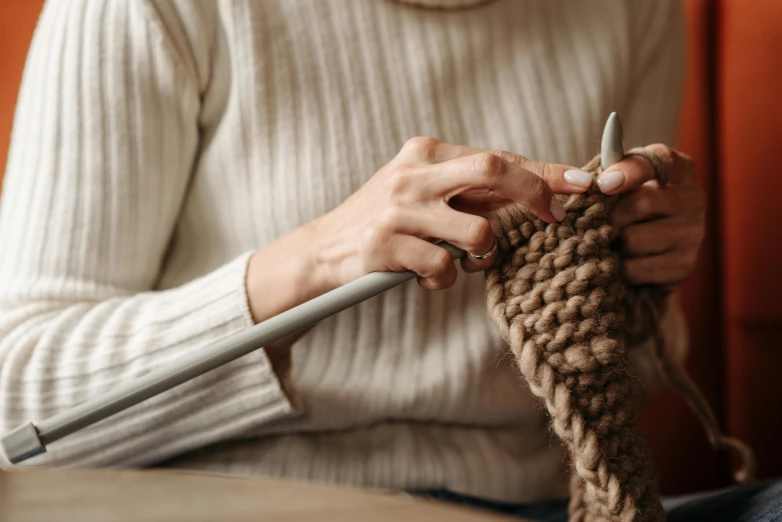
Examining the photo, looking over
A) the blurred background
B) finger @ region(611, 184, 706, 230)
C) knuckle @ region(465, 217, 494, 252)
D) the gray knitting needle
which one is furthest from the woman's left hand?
the blurred background

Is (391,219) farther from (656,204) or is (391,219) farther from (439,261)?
(656,204)

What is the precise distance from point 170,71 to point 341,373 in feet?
1.01

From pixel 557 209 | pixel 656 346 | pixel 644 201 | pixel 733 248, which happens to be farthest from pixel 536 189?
pixel 733 248

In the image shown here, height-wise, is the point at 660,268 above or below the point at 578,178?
below

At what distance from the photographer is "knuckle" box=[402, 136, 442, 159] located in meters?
0.56

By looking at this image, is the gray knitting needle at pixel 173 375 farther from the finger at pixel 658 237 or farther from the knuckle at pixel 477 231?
the finger at pixel 658 237

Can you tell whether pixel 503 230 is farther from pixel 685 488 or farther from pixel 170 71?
pixel 685 488

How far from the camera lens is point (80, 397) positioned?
0.62 m

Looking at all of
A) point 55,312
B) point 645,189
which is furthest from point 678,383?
point 55,312

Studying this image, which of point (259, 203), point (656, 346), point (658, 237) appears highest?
point (259, 203)

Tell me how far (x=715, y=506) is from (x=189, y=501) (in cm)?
48

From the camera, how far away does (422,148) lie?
558mm

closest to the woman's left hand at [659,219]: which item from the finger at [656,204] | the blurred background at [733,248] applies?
the finger at [656,204]

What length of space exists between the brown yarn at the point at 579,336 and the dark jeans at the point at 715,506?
0.11 meters
